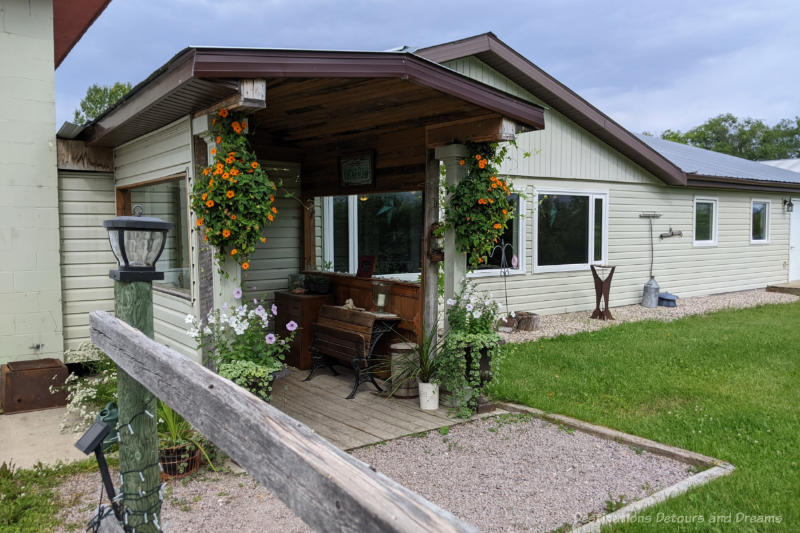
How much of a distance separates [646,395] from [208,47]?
14.4 ft

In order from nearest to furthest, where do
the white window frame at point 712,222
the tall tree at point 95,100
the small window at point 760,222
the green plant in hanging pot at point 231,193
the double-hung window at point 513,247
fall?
the green plant in hanging pot at point 231,193
the double-hung window at point 513,247
the white window frame at point 712,222
the small window at point 760,222
the tall tree at point 95,100

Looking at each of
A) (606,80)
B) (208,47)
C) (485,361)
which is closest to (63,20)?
(208,47)

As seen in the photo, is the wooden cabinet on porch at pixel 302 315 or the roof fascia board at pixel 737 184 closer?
the wooden cabinet on porch at pixel 302 315

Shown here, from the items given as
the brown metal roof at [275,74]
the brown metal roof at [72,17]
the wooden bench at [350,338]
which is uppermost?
the brown metal roof at [72,17]

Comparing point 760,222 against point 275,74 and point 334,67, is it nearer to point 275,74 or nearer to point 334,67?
point 334,67

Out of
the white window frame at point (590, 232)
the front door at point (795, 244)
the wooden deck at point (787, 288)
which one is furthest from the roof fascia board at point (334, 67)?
the front door at point (795, 244)

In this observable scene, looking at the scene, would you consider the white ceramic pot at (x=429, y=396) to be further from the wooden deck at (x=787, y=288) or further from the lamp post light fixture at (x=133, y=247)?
the wooden deck at (x=787, y=288)

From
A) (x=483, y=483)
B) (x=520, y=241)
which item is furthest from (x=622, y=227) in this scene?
(x=483, y=483)

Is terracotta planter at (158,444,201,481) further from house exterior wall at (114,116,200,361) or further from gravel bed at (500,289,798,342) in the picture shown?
gravel bed at (500,289,798,342)

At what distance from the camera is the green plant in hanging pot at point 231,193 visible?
3.62 metres

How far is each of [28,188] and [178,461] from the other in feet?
11.9

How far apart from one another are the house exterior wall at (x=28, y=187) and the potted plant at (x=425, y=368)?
3.57m

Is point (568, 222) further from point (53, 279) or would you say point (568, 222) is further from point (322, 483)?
point (322, 483)

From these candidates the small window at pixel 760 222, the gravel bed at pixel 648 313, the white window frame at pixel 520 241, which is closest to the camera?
the gravel bed at pixel 648 313
